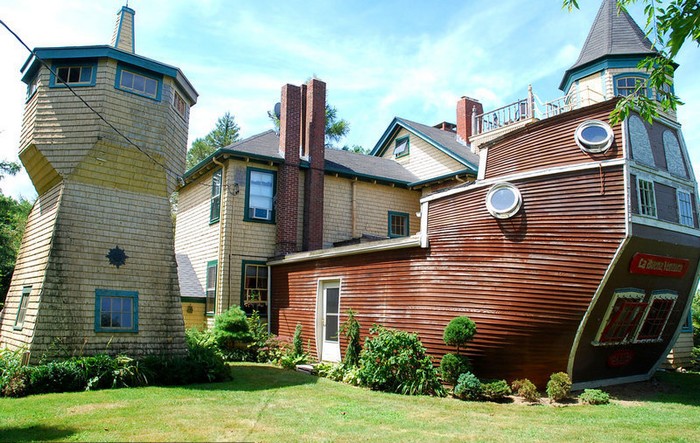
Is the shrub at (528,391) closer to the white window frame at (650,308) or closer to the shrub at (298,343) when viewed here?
the white window frame at (650,308)

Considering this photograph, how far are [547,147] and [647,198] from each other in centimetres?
236

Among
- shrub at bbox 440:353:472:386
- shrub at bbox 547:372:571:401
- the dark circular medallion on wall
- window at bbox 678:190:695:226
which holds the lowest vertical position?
shrub at bbox 547:372:571:401

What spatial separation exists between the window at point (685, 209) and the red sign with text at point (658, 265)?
0.91m

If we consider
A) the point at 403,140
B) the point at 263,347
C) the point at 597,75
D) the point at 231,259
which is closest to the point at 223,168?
the point at 231,259

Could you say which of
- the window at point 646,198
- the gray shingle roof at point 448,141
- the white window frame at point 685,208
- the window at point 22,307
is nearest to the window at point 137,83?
the window at point 22,307

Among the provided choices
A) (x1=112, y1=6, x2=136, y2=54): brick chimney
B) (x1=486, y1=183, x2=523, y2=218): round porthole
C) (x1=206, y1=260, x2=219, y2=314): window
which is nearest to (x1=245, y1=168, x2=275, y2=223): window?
(x1=206, y1=260, x2=219, y2=314): window

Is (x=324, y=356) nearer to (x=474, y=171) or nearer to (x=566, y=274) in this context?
(x=566, y=274)

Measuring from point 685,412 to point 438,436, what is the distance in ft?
18.7

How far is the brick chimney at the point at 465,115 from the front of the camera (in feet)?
83.0

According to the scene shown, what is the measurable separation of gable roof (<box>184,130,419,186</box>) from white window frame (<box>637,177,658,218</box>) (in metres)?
11.9

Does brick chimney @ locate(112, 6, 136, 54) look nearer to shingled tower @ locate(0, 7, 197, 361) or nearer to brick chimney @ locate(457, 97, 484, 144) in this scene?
shingled tower @ locate(0, 7, 197, 361)

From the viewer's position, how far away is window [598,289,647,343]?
1135cm

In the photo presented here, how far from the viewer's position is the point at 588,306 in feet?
35.7

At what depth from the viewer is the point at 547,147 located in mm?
11688
